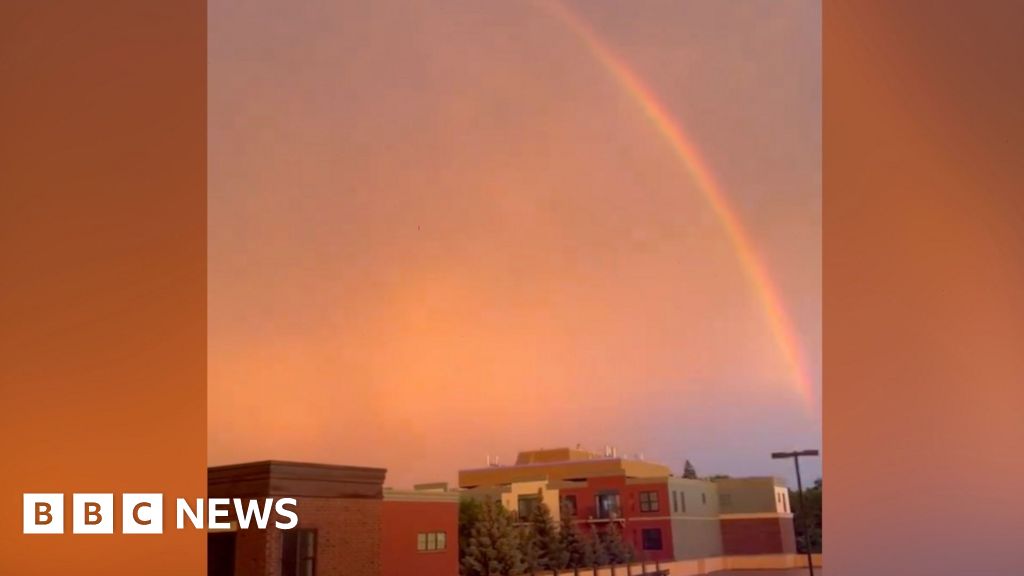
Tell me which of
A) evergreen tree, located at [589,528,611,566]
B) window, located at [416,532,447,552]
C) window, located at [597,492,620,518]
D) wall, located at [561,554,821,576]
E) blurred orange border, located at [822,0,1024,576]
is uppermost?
blurred orange border, located at [822,0,1024,576]

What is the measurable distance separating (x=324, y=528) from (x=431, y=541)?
1.17 metres

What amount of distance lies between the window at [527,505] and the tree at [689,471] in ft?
4.14

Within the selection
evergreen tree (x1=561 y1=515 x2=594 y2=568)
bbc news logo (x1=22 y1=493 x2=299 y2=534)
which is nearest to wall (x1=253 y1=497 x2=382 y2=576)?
evergreen tree (x1=561 y1=515 x2=594 y2=568)

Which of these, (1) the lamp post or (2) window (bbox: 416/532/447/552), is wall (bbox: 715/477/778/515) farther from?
(2) window (bbox: 416/532/447/552)

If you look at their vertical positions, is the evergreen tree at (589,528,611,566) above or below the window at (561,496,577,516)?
below

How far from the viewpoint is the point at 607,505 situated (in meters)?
8.32

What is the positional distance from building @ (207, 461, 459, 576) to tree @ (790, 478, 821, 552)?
282 centimetres

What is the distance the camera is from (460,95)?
276 inches

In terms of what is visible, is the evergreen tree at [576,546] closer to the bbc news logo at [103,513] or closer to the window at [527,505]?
the window at [527,505]

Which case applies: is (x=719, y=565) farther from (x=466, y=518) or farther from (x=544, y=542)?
(x=466, y=518)

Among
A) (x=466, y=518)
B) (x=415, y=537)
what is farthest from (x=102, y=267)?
(x=466, y=518)

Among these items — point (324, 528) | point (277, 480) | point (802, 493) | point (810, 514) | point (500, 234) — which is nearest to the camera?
point (277, 480)

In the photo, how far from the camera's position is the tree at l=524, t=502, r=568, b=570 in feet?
26.5

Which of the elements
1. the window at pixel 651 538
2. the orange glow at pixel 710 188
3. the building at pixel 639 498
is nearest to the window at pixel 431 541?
the building at pixel 639 498
